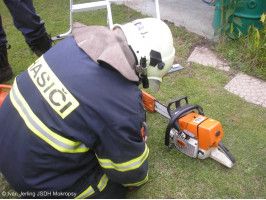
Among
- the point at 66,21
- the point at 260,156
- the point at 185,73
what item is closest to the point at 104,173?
the point at 260,156

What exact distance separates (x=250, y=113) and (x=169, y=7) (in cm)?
337

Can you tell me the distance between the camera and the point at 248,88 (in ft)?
11.3

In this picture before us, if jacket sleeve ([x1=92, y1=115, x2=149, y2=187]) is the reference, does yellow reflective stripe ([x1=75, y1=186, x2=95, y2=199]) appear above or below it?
below

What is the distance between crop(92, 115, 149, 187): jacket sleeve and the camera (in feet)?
5.16

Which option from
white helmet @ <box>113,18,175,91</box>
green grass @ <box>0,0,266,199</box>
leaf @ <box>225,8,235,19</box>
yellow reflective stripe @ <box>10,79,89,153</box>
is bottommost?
green grass @ <box>0,0,266,199</box>

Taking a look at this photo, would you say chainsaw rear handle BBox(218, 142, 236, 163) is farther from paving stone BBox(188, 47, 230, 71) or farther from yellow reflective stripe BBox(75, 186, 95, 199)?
paving stone BBox(188, 47, 230, 71)

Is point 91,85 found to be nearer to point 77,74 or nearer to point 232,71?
point 77,74

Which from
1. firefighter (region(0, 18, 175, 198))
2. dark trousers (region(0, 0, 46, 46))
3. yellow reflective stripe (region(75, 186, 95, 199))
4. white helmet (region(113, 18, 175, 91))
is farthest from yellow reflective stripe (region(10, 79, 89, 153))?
dark trousers (region(0, 0, 46, 46))

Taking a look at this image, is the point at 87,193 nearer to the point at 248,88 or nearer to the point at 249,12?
the point at 248,88

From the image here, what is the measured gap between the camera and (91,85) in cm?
152

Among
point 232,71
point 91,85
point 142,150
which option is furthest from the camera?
point 232,71

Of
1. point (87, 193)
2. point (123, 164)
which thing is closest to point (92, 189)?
point (87, 193)

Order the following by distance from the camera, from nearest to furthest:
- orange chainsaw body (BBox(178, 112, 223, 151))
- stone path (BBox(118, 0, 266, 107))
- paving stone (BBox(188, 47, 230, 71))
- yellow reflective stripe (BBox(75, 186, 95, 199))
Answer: yellow reflective stripe (BBox(75, 186, 95, 199))
orange chainsaw body (BBox(178, 112, 223, 151))
stone path (BBox(118, 0, 266, 107))
paving stone (BBox(188, 47, 230, 71))

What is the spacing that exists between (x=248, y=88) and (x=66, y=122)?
2.76 metres
